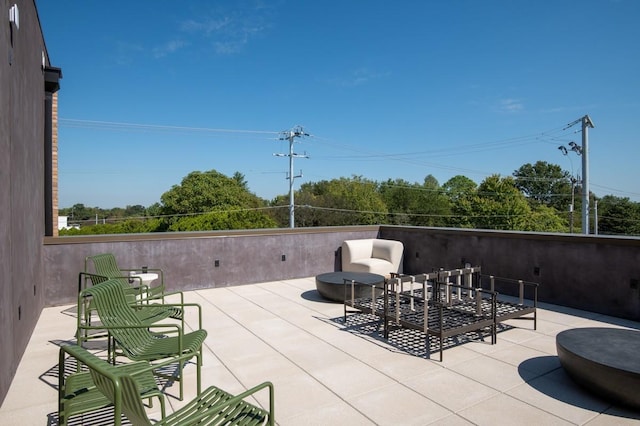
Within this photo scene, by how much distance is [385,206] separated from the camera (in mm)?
45938

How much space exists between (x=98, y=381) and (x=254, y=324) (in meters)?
3.27

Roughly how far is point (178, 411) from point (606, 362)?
2.88m

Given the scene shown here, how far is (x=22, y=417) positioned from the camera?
269 centimetres

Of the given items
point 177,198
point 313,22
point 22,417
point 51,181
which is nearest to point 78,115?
point 177,198

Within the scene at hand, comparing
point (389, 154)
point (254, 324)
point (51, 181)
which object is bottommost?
point (254, 324)

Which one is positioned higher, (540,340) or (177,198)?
(177,198)

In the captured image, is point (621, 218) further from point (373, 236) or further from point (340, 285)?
point (340, 285)

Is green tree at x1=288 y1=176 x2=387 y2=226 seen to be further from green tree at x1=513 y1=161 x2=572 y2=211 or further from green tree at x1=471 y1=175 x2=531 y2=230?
green tree at x1=513 y1=161 x2=572 y2=211

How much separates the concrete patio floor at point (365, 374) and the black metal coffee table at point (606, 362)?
13 centimetres

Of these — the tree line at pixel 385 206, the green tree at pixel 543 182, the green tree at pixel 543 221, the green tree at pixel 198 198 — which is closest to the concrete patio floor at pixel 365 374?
the tree line at pixel 385 206

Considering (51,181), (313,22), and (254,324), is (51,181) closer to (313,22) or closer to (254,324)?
(254,324)

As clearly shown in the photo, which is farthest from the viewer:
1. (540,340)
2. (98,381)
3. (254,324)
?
(254,324)

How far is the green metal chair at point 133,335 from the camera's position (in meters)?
2.79

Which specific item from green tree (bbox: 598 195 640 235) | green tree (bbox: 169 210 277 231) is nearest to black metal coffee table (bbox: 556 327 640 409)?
green tree (bbox: 169 210 277 231)
